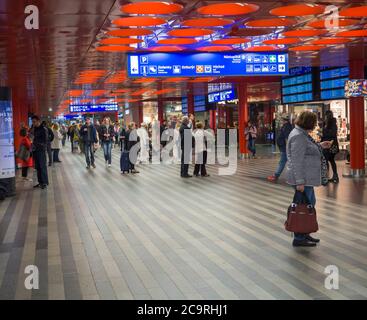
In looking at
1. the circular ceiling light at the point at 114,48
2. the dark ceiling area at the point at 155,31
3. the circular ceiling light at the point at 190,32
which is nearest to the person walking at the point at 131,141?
the dark ceiling area at the point at 155,31

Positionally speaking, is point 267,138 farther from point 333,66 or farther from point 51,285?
point 51,285

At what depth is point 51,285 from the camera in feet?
17.2

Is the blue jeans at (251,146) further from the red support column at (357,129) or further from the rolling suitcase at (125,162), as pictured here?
the red support column at (357,129)

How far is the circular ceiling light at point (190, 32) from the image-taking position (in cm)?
967

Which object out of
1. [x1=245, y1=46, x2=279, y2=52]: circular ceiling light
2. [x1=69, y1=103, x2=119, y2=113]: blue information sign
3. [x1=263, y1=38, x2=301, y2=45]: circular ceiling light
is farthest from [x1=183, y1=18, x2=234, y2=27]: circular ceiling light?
[x1=69, y1=103, x2=119, y2=113]: blue information sign

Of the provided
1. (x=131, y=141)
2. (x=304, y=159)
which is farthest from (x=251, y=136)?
(x=304, y=159)

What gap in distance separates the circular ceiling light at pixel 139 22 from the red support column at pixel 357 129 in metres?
7.69

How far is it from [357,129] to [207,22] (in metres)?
7.36

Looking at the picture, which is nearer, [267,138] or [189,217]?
[189,217]

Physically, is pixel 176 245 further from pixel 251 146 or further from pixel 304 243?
pixel 251 146

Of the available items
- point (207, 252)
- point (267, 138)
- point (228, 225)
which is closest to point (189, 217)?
point (228, 225)

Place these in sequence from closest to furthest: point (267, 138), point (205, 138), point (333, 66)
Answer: point (205, 138) → point (333, 66) → point (267, 138)
